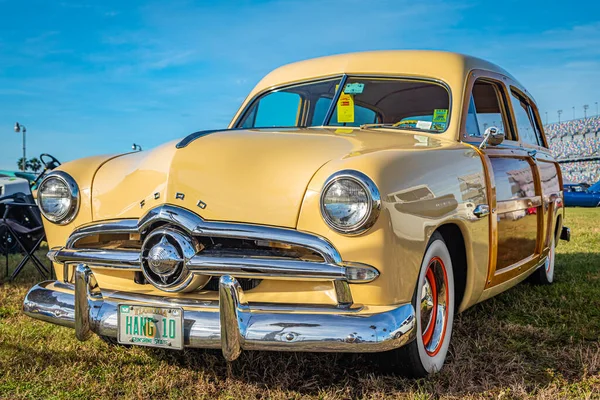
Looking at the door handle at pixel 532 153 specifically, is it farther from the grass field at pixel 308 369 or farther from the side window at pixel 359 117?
the side window at pixel 359 117

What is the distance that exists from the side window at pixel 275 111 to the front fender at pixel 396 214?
1.33 m

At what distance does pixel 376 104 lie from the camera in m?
3.71

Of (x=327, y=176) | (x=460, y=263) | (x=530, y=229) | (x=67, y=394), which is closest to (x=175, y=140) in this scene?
(x=327, y=176)

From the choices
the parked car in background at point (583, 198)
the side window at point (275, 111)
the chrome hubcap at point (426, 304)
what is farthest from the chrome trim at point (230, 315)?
the parked car in background at point (583, 198)

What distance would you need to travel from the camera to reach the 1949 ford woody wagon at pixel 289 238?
234cm

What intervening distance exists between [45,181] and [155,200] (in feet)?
2.56

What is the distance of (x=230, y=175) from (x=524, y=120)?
3019mm

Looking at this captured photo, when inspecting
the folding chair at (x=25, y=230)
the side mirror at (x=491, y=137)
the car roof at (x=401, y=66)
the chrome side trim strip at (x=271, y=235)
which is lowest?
the folding chair at (x=25, y=230)

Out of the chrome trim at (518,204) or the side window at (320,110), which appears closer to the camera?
the chrome trim at (518,204)

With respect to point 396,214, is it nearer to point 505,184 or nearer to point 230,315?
point 230,315

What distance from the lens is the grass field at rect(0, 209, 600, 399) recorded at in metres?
2.62

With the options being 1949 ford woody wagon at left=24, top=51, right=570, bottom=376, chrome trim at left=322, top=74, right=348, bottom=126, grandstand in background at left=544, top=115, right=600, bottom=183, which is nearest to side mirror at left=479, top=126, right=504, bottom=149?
1949 ford woody wagon at left=24, top=51, right=570, bottom=376

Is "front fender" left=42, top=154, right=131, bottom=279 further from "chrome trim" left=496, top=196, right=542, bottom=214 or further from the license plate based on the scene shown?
"chrome trim" left=496, top=196, right=542, bottom=214

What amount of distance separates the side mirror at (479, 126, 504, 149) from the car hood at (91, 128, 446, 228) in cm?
41
